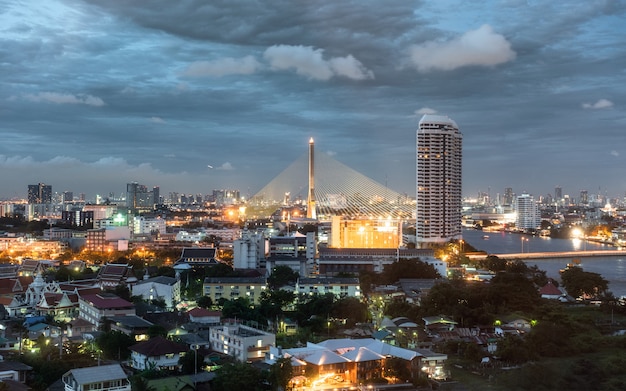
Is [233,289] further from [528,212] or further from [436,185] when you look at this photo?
[528,212]

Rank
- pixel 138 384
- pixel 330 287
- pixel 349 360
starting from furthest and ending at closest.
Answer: pixel 330 287, pixel 349 360, pixel 138 384

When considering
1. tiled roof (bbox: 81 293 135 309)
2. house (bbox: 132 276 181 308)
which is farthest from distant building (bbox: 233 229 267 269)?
tiled roof (bbox: 81 293 135 309)

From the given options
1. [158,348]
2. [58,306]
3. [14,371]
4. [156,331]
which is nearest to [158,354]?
[158,348]

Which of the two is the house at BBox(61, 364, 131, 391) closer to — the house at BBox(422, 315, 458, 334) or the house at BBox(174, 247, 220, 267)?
the house at BBox(422, 315, 458, 334)

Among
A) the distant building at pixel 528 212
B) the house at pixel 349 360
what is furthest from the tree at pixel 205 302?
the distant building at pixel 528 212

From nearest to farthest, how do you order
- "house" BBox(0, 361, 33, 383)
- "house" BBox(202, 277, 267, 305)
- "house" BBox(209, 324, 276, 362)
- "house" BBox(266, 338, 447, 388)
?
1. "house" BBox(0, 361, 33, 383)
2. "house" BBox(266, 338, 447, 388)
3. "house" BBox(209, 324, 276, 362)
4. "house" BBox(202, 277, 267, 305)

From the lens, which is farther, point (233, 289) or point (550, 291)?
point (550, 291)
